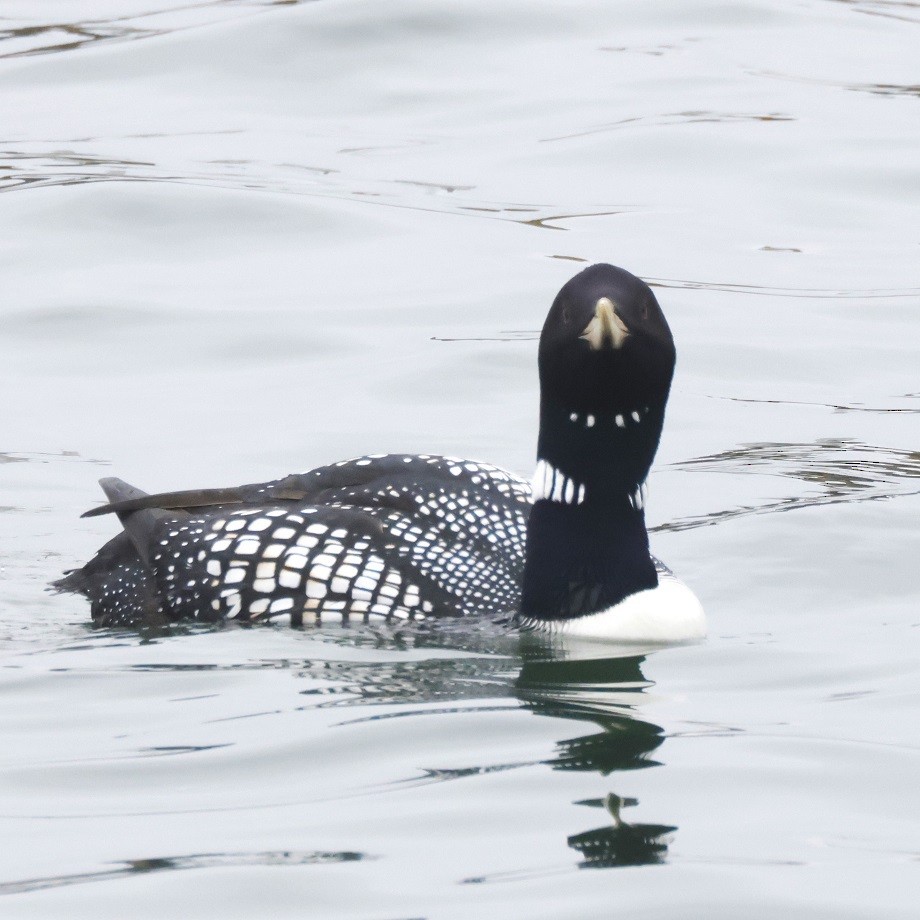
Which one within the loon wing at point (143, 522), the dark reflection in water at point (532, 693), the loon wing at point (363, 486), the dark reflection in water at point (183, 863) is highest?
the loon wing at point (363, 486)

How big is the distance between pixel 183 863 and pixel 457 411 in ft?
16.3

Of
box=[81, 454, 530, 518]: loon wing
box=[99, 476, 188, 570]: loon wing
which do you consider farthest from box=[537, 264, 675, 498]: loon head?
box=[99, 476, 188, 570]: loon wing

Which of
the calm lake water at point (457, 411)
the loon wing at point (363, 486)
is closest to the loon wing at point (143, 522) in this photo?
the loon wing at point (363, 486)

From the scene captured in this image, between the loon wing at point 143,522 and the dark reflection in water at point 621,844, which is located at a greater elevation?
the loon wing at point 143,522

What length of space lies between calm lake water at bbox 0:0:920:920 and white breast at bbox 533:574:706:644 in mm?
85

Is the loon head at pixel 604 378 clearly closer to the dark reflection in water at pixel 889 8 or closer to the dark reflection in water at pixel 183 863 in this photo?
the dark reflection in water at pixel 183 863

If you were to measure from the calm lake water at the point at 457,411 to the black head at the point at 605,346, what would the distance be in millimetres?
732

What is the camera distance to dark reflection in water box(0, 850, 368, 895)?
3697 millimetres

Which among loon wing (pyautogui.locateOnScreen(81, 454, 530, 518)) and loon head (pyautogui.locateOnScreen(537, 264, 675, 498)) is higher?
loon head (pyautogui.locateOnScreen(537, 264, 675, 498))

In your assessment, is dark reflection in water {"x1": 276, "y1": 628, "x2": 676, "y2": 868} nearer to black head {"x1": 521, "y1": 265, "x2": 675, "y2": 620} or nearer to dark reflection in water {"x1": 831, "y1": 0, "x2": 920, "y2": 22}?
black head {"x1": 521, "y1": 265, "x2": 675, "y2": 620}

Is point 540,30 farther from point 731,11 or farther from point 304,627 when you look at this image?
point 304,627

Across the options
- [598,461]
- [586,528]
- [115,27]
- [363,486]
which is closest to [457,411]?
[363,486]

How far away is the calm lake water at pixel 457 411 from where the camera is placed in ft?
12.8

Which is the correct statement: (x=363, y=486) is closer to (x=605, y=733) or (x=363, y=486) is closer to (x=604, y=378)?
(x=604, y=378)
